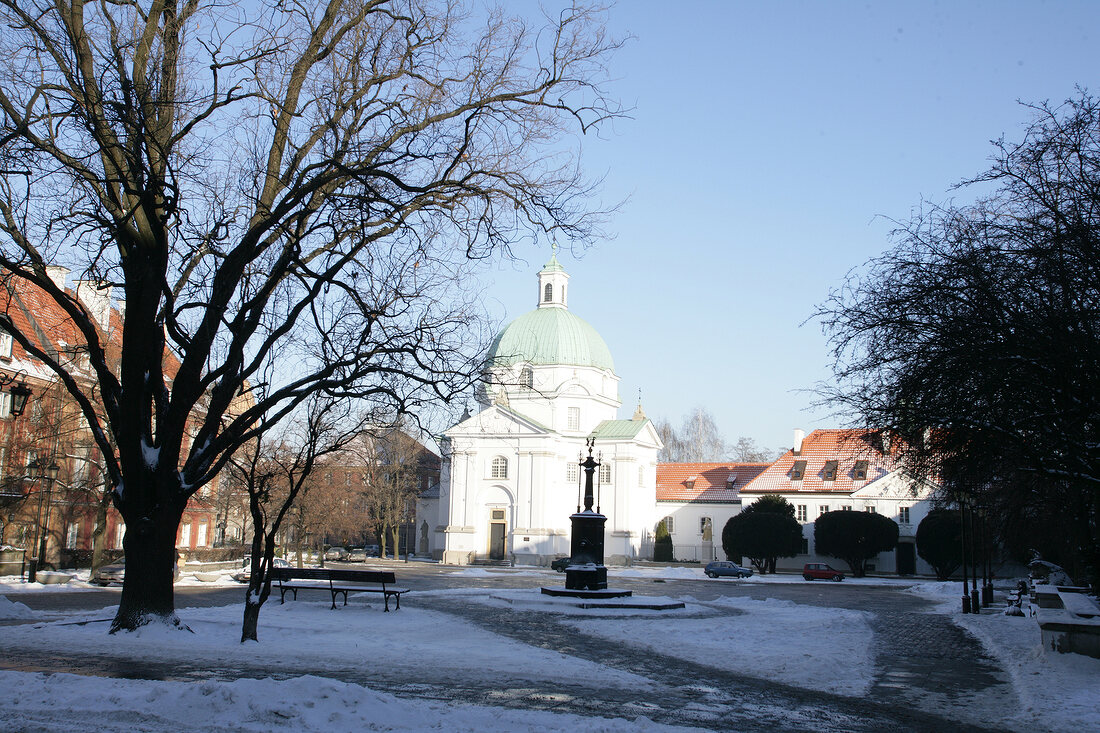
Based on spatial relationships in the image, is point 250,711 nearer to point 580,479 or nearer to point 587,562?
point 587,562

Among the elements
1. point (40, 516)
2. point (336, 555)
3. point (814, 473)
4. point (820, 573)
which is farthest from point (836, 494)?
point (40, 516)

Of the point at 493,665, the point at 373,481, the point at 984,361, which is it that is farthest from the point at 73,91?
the point at 373,481

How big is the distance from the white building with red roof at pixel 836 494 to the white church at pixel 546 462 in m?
9.22

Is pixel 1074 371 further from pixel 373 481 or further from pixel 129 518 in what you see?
pixel 373 481

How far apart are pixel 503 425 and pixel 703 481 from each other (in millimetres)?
17810

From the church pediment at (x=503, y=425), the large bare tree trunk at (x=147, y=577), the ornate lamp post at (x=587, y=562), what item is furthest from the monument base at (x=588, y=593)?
the church pediment at (x=503, y=425)

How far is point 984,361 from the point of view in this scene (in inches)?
438

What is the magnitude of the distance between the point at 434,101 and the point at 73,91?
502 cm

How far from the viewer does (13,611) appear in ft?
56.3

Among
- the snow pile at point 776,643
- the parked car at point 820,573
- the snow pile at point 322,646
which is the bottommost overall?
the parked car at point 820,573

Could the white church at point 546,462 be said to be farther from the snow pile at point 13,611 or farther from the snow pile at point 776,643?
the snow pile at point 13,611

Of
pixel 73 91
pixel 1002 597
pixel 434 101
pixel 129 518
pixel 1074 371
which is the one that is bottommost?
pixel 1002 597

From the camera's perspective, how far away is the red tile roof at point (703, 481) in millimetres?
73125

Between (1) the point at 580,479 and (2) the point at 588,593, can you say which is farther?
(1) the point at 580,479
